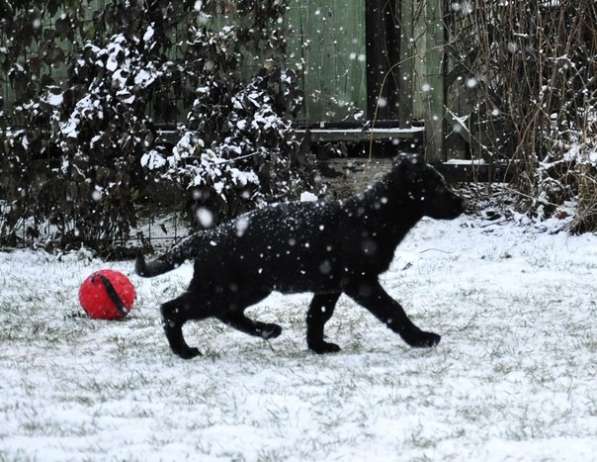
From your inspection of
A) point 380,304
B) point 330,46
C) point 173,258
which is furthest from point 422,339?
point 330,46

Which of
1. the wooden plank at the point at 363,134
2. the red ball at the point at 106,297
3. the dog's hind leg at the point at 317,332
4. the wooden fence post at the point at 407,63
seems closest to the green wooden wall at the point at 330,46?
the wooden plank at the point at 363,134

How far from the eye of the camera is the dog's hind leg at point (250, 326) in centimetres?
550

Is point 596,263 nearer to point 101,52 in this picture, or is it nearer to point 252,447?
point 101,52

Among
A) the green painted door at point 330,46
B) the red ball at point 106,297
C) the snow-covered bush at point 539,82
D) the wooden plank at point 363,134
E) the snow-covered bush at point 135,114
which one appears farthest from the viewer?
the green painted door at point 330,46

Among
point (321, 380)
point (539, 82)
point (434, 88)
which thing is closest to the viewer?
point (321, 380)

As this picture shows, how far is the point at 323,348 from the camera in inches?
212

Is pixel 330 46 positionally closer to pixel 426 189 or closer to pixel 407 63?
pixel 407 63

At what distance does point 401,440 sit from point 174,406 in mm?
1040

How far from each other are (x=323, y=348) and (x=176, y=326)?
754mm

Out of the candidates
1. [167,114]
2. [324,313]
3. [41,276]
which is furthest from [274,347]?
[167,114]

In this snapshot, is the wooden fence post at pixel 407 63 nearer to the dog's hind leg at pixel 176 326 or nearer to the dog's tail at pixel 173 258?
the dog's tail at pixel 173 258

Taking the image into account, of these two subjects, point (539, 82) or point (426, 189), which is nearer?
point (426, 189)

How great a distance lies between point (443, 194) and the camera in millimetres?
5469

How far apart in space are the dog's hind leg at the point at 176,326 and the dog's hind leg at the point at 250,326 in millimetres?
264
